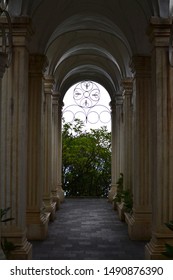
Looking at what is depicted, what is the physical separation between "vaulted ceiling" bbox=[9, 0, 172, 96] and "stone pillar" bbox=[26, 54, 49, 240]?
1126 millimetres

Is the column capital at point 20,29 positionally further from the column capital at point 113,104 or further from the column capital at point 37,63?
the column capital at point 113,104

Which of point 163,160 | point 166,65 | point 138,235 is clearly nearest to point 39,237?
point 138,235

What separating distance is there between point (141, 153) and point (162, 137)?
140 inches

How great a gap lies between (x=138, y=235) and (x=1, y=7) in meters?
7.51

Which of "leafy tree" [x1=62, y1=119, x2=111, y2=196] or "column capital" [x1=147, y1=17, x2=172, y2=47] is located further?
"leafy tree" [x1=62, y1=119, x2=111, y2=196]

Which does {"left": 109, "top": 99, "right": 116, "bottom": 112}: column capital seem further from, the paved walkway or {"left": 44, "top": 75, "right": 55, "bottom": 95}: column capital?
{"left": 44, "top": 75, "right": 55, "bottom": 95}: column capital

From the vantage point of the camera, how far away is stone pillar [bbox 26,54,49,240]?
39.6 feet

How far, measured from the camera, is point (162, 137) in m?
8.73

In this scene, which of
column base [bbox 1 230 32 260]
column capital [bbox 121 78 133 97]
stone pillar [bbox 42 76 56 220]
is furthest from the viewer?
column capital [bbox 121 78 133 97]

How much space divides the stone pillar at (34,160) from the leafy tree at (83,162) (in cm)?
1448

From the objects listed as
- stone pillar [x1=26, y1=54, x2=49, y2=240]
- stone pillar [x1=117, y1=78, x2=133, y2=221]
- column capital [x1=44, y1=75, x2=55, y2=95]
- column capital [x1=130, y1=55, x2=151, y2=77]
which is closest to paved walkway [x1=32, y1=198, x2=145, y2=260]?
stone pillar [x1=26, y1=54, x2=49, y2=240]

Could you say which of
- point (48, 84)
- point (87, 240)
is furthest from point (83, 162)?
point (87, 240)

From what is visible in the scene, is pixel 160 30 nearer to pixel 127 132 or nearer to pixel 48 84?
pixel 127 132
